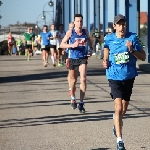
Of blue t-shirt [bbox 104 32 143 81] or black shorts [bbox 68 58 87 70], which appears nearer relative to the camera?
blue t-shirt [bbox 104 32 143 81]

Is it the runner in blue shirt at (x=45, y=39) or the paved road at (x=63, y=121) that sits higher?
the runner in blue shirt at (x=45, y=39)

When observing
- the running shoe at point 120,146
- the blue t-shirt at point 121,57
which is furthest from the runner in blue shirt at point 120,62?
the running shoe at point 120,146

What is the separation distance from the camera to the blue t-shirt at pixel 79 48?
496 inches

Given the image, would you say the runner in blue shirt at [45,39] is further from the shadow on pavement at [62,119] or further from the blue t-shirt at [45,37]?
the shadow on pavement at [62,119]

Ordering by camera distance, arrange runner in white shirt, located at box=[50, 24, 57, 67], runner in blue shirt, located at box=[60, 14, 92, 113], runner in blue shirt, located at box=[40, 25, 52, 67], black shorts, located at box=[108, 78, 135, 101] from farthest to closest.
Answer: runner in blue shirt, located at box=[40, 25, 52, 67] → runner in white shirt, located at box=[50, 24, 57, 67] → runner in blue shirt, located at box=[60, 14, 92, 113] → black shorts, located at box=[108, 78, 135, 101]

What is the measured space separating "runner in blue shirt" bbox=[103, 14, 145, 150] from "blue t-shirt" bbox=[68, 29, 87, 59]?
4.03 metres

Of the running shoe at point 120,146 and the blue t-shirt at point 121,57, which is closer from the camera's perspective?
the running shoe at point 120,146

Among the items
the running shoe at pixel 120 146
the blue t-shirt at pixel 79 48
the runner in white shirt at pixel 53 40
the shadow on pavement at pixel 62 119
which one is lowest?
the shadow on pavement at pixel 62 119

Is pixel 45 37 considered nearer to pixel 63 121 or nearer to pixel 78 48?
pixel 78 48

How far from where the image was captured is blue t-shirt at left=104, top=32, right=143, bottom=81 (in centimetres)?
834

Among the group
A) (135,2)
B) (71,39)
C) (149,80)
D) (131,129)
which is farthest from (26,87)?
(135,2)

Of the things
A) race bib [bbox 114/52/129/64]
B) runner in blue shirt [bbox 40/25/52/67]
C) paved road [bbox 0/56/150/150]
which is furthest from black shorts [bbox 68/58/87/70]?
runner in blue shirt [bbox 40/25/52/67]

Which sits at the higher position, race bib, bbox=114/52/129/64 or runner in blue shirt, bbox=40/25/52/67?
race bib, bbox=114/52/129/64

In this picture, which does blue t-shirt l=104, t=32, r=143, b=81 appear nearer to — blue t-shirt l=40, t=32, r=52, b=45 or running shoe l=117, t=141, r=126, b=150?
running shoe l=117, t=141, r=126, b=150
